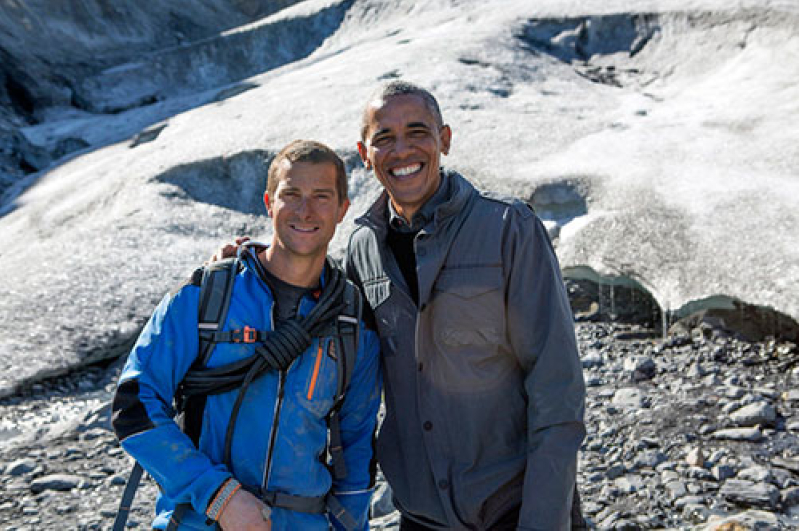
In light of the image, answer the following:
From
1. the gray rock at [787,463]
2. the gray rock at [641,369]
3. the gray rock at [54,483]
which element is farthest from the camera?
the gray rock at [641,369]

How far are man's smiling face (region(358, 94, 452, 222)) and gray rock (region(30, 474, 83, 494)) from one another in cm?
451

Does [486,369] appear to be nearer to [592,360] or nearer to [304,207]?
[304,207]

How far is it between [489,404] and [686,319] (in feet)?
18.3

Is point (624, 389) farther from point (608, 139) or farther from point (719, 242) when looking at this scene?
point (608, 139)

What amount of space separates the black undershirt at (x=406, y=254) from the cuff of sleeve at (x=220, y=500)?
3.76 ft

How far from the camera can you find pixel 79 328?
29.0 ft

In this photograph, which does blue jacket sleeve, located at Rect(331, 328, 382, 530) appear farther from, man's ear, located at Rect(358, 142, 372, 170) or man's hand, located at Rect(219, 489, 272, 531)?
man's ear, located at Rect(358, 142, 372, 170)

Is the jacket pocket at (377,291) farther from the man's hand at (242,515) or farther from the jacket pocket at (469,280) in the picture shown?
the man's hand at (242,515)

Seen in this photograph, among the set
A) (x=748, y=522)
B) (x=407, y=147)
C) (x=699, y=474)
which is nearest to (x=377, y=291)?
(x=407, y=147)

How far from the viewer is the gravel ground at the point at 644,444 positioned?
16.1ft

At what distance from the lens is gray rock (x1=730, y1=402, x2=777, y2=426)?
18.8ft

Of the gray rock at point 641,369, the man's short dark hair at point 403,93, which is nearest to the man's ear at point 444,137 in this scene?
the man's short dark hair at point 403,93

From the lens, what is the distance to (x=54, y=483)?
5.94 m

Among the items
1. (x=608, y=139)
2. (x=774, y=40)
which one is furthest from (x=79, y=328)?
(x=774, y=40)
